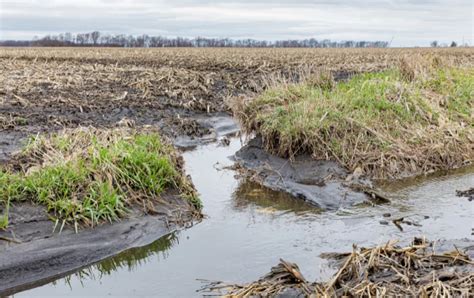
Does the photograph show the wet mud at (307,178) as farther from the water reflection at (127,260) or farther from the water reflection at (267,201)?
the water reflection at (127,260)

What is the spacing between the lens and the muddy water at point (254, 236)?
20.1 ft

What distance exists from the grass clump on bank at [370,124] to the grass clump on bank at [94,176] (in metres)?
2.75

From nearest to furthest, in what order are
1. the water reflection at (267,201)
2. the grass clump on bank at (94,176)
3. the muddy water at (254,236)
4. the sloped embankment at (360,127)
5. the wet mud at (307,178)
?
the muddy water at (254,236) < the grass clump on bank at (94,176) < the water reflection at (267,201) < the wet mud at (307,178) < the sloped embankment at (360,127)

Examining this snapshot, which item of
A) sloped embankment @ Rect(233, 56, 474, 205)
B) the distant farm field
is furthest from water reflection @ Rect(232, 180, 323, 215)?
the distant farm field

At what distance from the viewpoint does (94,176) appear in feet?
25.1

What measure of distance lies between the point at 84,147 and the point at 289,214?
10.6 ft

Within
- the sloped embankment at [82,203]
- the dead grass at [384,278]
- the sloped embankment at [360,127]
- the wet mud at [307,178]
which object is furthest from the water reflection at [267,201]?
the dead grass at [384,278]

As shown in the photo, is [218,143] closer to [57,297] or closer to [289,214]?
[289,214]

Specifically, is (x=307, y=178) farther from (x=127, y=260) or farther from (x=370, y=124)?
(x=127, y=260)

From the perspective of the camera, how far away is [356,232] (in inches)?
292

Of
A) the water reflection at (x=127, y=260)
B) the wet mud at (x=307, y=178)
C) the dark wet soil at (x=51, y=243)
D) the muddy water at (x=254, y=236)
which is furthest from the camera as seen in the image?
the wet mud at (x=307, y=178)

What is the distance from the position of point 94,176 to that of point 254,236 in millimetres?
2230

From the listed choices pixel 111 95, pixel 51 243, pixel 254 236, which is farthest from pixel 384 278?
pixel 111 95

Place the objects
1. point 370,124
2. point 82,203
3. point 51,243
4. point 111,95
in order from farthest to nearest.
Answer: point 111,95
point 370,124
point 82,203
point 51,243
